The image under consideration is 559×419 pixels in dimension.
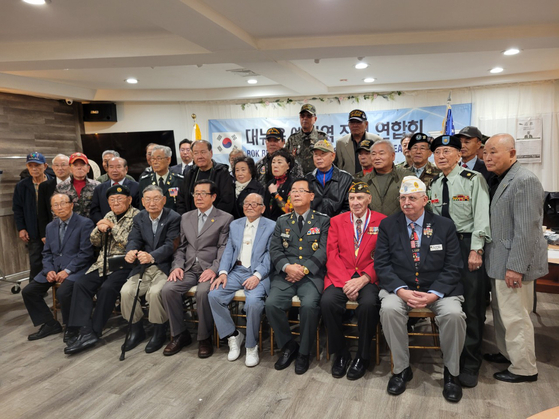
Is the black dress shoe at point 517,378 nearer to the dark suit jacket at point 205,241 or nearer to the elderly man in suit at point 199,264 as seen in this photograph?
the elderly man in suit at point 199,264

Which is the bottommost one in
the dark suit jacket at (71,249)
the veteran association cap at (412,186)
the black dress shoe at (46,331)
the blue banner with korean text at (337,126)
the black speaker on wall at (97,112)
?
the black dress shoe at (46,331)

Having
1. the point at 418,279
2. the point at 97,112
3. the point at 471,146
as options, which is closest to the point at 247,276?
the point at 418,279

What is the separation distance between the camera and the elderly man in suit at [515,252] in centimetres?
255

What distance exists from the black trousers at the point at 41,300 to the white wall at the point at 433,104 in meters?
4.67

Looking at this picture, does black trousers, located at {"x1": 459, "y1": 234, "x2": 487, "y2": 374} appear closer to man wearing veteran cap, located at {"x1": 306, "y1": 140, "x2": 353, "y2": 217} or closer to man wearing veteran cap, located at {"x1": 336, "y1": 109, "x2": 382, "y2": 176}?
man wearing veteran cap, located at {"x1": 306, "y1": 140, "x2": 353, "y2": 217}

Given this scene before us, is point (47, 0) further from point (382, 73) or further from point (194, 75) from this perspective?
point (382, 73)

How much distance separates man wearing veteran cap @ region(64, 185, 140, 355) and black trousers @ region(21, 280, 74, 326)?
135 mm

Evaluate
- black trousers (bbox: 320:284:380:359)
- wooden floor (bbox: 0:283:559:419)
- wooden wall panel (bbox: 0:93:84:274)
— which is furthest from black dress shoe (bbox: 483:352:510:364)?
wooden wall panel (bbox: 0:93:84:274)

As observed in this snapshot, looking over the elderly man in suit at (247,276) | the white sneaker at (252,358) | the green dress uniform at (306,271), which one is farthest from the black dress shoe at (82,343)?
the green dress uniform at (306,271)

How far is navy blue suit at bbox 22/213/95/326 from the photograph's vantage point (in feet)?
12.5

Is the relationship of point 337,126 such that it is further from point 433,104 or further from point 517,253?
point 517,253

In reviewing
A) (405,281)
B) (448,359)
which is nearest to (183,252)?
(405,281)

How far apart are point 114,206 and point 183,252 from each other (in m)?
0.87

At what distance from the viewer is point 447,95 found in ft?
22.6
